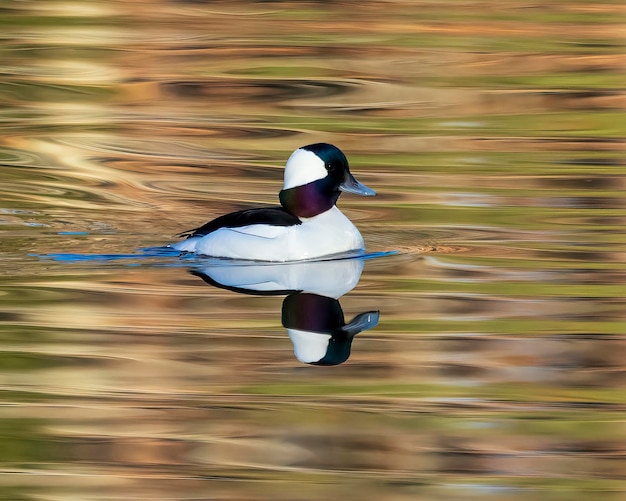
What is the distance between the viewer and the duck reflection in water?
24.3ft

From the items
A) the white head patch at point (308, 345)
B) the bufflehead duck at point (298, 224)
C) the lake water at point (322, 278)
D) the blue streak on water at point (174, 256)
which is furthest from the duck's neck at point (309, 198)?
the white head patch at point (308, 345)

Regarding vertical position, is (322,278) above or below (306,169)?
below

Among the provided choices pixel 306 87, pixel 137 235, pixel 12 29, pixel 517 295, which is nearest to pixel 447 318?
pixel 517 295

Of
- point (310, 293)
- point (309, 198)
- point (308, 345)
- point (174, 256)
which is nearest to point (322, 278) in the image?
point (310, 293)

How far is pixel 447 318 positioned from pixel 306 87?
8.81 metres

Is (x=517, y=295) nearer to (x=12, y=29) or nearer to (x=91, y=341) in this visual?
(x=91, y=341)

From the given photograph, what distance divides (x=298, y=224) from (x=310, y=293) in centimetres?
97

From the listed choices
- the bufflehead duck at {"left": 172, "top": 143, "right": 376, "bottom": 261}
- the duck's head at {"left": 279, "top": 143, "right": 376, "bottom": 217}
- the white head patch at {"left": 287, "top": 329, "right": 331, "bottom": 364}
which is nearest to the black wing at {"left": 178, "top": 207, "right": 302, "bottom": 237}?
the bufflehead duck at {"left": 172, "top": 143, "right": 376, "bottom": 261}

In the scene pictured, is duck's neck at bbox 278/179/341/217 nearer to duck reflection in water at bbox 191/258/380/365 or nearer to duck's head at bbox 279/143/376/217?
duck's head at bbox 279/143/376/217

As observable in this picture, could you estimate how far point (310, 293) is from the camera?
28.1ft

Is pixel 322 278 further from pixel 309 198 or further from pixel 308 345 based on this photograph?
pixel 308 345

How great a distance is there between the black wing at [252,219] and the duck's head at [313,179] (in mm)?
124

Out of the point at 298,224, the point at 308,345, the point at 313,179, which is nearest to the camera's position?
the point at 308,345

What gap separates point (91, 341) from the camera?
24.1 ft
